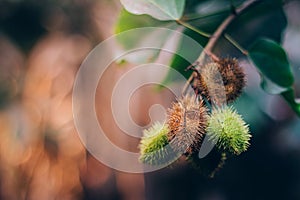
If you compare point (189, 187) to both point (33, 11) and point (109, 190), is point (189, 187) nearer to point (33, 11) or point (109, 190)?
point (109, 190)

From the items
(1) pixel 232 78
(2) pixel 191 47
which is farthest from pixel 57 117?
(1) pixel 232 78

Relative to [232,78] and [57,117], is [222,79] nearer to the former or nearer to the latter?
[232,78]

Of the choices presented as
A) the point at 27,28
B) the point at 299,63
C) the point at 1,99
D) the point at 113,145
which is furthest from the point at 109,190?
the point at 299,63

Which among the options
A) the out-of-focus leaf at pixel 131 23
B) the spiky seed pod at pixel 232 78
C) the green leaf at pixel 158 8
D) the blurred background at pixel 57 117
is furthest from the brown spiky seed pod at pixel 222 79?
the blurred background at pixel 57 117

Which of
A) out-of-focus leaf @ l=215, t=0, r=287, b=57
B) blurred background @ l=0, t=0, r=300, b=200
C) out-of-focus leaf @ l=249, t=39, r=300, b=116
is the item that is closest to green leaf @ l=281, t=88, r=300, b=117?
out-of-focus leaf @ l=249, t=39, r=300, b=116

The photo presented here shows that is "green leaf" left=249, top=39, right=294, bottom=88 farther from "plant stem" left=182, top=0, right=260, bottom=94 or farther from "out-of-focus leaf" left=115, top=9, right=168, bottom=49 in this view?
"out-of-focus leaf" left=115, top=9, right=168, bottom=49
